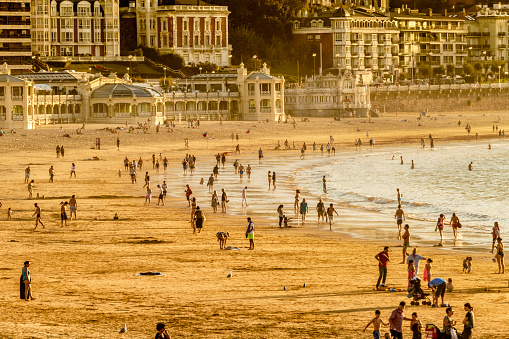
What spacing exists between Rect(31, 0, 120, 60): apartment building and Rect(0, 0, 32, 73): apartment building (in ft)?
16.9

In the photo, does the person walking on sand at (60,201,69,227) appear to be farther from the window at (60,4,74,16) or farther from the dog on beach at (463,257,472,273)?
the window at (60,4,74,16)

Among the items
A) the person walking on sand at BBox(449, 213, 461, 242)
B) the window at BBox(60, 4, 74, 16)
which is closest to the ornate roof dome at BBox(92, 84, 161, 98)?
the window at BBox(60, 4, 74, 16)

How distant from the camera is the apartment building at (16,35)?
369 ft

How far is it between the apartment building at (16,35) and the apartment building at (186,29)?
57.4 ft

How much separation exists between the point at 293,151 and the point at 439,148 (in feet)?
46.1

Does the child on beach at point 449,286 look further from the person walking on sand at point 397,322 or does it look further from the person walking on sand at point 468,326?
the person walking on sand at point 397,322

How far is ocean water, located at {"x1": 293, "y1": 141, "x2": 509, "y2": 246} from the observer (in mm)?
43406

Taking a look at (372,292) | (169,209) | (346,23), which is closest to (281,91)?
(346,23)

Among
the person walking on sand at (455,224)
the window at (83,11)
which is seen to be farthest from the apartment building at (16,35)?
the person walking on sand at (455,224)

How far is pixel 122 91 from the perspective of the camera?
319ft

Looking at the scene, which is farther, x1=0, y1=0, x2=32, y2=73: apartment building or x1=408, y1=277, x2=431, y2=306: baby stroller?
x1=0, y1=0, x2=32, y2=73: apartment building

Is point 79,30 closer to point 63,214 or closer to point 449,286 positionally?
point 63,214

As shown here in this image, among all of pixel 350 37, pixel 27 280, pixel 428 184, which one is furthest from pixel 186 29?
pixel 27 280

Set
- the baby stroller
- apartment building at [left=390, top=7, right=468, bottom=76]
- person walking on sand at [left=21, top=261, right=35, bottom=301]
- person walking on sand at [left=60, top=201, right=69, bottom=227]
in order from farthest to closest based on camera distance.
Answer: apartment building at [left=390, top=7, right=468, bottom=76] → person walking on sand at [left=60, top=201, right=69, bottom=227] → the baby stroller → person walking on sand at [left=21, top=261, right=35, bottom=301]
